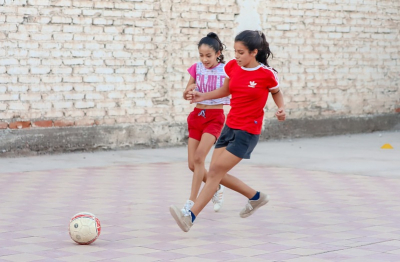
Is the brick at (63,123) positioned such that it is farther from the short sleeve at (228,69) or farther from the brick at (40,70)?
the short sleeve at (228,69)

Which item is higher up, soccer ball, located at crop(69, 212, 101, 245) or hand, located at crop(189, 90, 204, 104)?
hand, located at crop(189, 90, 204, 104)

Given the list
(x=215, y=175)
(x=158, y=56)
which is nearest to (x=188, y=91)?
(x=215, y=175)

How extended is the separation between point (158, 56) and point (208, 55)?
5580 millimetres

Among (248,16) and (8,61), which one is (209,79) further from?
(248,16)

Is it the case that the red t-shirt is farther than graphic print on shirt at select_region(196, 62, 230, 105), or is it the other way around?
graphic print on shirt at select_region(196, 62, 230, 105)

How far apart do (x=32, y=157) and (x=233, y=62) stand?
527cm

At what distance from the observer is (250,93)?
19.5 feet

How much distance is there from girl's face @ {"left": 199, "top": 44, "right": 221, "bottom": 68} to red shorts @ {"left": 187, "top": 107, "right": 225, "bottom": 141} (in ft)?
1.29

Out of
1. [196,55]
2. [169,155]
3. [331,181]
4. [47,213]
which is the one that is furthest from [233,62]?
[196,55]

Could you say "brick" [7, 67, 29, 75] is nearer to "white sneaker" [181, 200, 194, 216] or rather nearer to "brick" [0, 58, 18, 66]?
"brick" [0, 58, 18, 66]

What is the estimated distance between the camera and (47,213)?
6.75 m

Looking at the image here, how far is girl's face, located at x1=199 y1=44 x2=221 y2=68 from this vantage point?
658 cm

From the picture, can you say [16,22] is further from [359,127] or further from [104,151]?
[359,127]

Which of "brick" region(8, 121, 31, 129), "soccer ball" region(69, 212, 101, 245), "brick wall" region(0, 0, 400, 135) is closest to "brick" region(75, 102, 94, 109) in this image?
"brick wall" region(0, 0, 400, 135)
